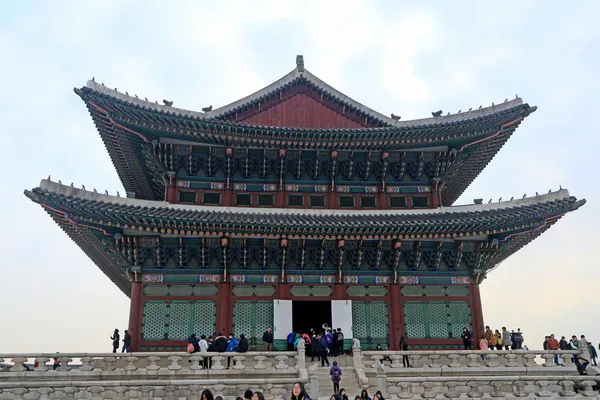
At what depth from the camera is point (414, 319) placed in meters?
23.3

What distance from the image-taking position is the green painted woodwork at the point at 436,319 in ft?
75.9

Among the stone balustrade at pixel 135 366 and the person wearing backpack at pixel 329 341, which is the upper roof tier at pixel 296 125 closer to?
the person wearing backpack at pixel 329 341

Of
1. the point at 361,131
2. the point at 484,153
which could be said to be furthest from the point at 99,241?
the point at 484,153

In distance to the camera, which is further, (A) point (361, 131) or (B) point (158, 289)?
(A) point (361, 131)

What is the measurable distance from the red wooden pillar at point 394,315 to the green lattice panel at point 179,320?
9.37 m

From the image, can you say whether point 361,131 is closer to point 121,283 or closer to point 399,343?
point 399,343

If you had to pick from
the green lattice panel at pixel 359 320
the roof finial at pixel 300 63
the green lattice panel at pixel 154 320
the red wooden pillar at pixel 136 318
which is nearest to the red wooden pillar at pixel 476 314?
the green lattice panel at pixel 359 320

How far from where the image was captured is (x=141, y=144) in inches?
961

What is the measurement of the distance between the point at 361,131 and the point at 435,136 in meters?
3.66

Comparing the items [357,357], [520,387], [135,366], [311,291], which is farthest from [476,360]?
[135,366]

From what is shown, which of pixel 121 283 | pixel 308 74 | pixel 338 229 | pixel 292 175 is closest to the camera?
pixel 338 229

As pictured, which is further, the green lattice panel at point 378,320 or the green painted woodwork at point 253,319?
the green lattice panel at point 378,320

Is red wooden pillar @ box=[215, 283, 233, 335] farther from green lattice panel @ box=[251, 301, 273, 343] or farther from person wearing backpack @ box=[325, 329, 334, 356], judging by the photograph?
person wearing backpack @ box=[325, 329, 334, 356]

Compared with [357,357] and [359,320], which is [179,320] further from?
[357,357]
